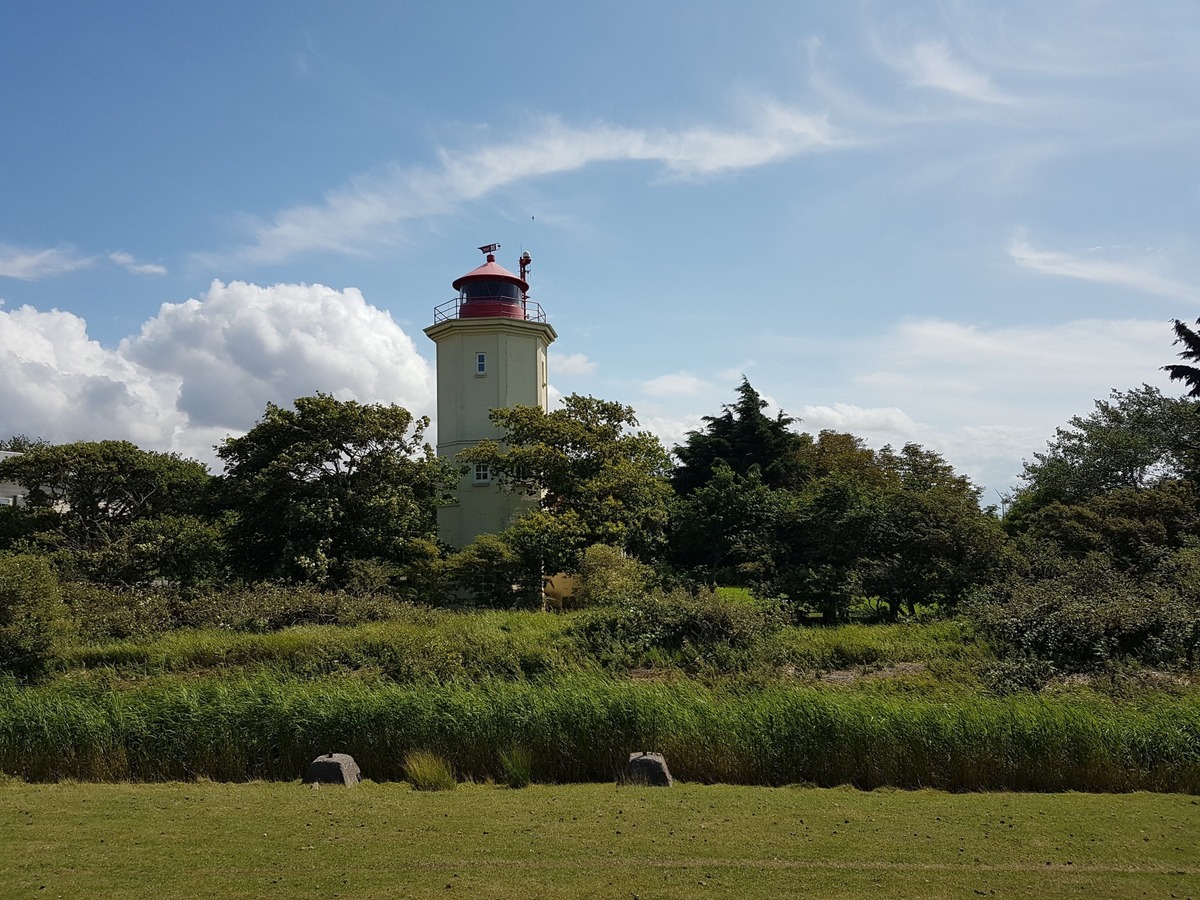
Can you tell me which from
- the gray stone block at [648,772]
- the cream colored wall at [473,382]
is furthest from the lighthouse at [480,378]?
the gray stone block at [648,772]

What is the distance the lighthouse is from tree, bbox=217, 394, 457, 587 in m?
2.45

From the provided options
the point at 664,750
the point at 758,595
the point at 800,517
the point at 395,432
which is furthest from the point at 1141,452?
the point at 664,750

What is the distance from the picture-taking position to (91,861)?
6254 mm

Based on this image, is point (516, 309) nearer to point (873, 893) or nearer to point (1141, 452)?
point (1141, 452)

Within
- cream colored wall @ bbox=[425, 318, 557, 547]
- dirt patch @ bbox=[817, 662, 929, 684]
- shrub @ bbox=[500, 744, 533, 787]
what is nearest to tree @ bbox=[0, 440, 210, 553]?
cream colored wall @ bbox=[425, 318, 557, 547]

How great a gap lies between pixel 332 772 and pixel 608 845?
3.74 meters

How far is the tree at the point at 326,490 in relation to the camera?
21.0 meters

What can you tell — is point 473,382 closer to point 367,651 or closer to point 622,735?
point 367,651

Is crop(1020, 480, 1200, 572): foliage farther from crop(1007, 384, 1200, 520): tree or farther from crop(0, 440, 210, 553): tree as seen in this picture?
crop(0, 440, 210, 553): tree

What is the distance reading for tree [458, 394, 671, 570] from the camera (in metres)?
21.9

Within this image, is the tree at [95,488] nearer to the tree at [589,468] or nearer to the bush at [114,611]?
the bush at [114,611]

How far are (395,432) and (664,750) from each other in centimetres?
1491

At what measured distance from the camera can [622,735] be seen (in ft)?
31.1

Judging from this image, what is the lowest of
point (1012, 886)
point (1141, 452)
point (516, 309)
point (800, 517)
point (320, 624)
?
point (1012, 886)
